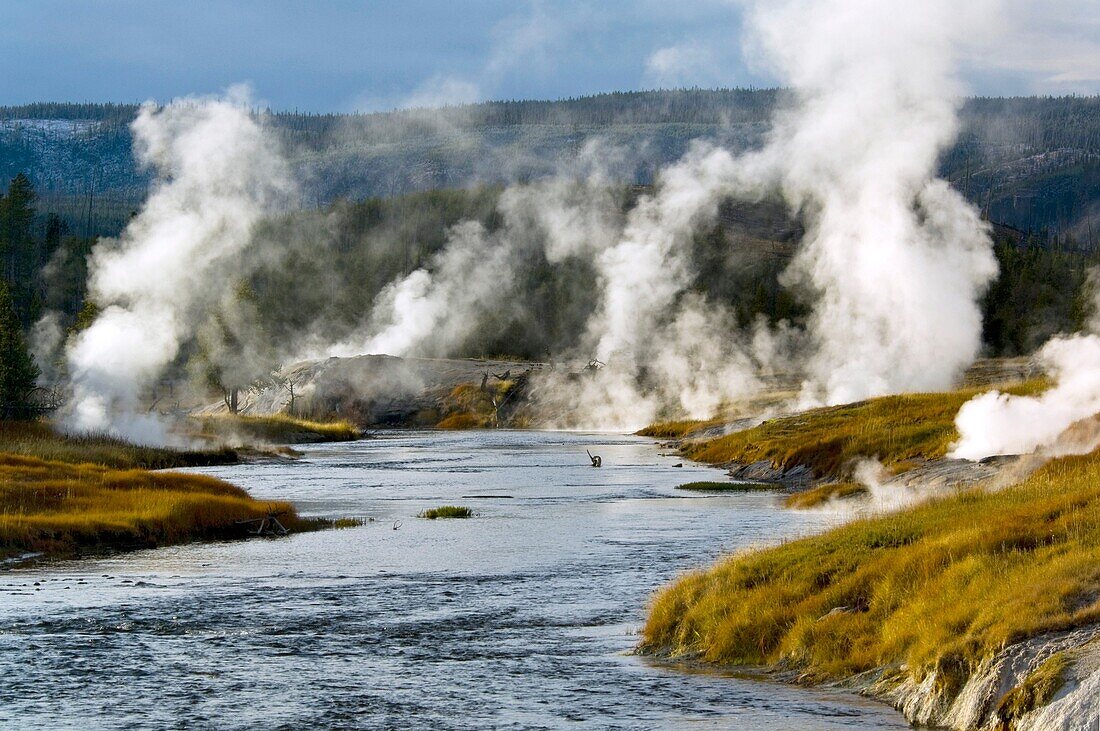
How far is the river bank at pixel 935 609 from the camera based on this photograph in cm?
1728

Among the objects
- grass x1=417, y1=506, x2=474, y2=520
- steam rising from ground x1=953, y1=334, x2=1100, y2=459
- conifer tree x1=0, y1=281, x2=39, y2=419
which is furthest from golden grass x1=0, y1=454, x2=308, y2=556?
conifer tree x1=0, y1=281, x2=39, y2=419

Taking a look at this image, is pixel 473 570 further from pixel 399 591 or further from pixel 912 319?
pixel 912 319

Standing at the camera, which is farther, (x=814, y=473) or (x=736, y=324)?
(x=736, y=324)

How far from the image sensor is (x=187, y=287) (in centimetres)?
14038

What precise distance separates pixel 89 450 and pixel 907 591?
177ft

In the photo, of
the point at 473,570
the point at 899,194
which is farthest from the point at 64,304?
the point at 473,570

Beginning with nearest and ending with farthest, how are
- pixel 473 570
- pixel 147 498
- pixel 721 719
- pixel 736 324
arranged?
pixel 721 719
pixel 473 570
pixel 147 498
pixel 736 324

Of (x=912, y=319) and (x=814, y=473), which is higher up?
(x=912, y=319)

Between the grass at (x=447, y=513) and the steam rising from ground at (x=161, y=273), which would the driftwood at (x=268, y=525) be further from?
the steam rising from ground at (x=161, y=273)

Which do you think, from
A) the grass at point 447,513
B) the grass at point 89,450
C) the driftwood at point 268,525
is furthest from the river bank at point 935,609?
the grass at point 89,450

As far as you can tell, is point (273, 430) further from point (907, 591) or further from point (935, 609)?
point (935, 609)

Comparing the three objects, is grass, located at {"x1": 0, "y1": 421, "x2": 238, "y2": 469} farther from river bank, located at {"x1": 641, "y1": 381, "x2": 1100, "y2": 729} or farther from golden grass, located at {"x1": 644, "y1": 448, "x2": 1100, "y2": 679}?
river bank, located at {"x1": 641, "y1": 381, "x2": 1100, "y2": 729}

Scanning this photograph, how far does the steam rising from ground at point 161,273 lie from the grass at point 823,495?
4539 cm

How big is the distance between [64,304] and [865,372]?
126 m
